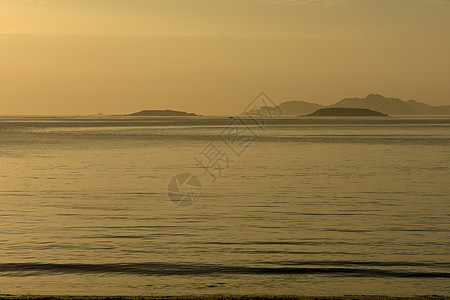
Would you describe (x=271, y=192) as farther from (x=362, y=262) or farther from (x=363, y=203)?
(x=362, y=262)

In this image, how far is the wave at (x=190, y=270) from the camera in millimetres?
Answer: 18594

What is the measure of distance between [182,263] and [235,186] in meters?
21.8

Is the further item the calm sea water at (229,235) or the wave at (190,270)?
the wave at (190,270)

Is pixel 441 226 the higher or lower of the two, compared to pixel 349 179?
lower

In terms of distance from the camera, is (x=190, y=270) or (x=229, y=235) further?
(x=229, y=235)

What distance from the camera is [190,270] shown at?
19016 millimetres

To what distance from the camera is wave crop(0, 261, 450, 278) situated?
18.6m

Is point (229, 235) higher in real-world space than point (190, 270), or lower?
higher

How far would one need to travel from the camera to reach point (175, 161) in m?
62.4

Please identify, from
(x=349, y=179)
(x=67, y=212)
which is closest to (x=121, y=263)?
(x=67, y=212)

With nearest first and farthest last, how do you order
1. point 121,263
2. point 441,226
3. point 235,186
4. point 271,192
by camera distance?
point 121,263 < point 441,226 < point 271,192 < point 235,186

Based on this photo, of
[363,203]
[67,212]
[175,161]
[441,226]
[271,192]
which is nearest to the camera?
[441,226]

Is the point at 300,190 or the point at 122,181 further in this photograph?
the point at 122,181

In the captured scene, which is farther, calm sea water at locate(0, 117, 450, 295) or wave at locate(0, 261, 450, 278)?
wave at locate(0, 261, 450, 278)
